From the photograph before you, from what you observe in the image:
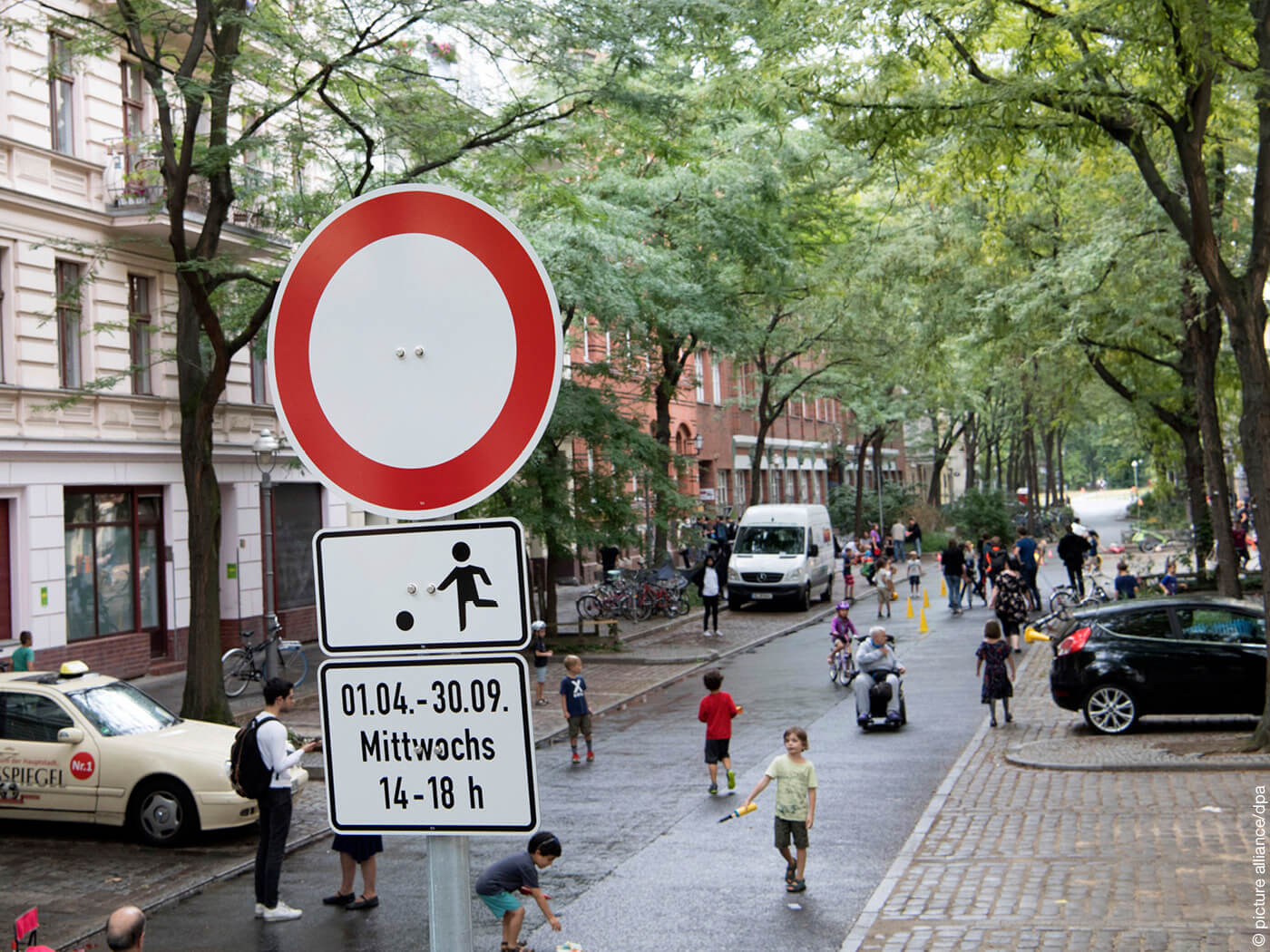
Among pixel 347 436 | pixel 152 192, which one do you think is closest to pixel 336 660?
pixel 347 436

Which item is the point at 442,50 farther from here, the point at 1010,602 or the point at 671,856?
the point at 1010,602

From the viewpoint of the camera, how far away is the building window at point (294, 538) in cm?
2869

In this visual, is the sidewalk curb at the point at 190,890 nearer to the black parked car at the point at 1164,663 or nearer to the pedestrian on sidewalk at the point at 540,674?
the pedestrian on sidewalk at the point at 540,674

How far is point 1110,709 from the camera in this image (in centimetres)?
1677

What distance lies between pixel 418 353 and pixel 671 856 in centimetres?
984

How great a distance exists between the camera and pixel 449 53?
16.7m

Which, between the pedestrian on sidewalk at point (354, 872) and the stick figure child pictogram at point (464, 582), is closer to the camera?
the stick figure child pictogram at point (464, 582)

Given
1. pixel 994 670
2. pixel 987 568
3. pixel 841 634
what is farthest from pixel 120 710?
pixel 987 568

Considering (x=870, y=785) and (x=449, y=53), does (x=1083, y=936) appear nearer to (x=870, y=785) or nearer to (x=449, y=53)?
(x=870, y=785)

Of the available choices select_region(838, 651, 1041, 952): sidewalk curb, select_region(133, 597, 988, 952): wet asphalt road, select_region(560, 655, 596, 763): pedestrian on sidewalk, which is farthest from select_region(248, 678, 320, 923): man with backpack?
select_region(560, 655, 596, 763): pedestrian on sidewalk

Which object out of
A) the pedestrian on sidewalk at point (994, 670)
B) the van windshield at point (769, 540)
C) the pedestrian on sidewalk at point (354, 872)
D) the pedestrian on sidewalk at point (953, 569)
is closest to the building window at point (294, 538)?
the van windshield at point (769, 540)

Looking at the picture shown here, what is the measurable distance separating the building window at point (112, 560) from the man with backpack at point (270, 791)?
13.6 m

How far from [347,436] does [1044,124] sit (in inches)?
529


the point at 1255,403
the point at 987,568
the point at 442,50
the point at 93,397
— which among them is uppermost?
the point at 442,50
